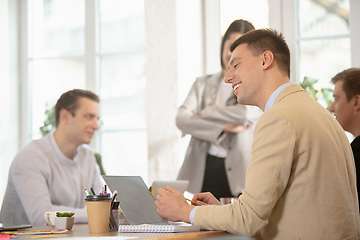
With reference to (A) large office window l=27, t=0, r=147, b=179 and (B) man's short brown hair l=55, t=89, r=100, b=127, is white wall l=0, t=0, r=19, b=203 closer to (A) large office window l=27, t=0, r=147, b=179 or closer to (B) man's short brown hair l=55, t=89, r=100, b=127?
(A) large office window l=27, t=0, r=147, b=179

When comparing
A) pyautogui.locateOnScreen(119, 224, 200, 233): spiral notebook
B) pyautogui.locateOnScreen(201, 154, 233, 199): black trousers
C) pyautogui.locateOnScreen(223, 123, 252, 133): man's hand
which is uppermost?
pyautogui.locateOnScreen(223, 123, 252, 133): man's hand

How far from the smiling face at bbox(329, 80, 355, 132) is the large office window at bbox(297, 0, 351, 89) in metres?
1.59

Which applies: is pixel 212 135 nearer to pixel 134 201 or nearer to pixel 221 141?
pixel 221 141

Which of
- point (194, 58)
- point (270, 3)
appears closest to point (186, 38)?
point (194, 58)

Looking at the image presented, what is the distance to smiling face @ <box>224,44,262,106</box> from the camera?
1500 millimetres

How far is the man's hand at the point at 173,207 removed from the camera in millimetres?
1294

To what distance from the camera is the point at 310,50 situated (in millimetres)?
3990

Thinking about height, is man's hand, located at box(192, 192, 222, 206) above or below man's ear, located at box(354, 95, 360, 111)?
below

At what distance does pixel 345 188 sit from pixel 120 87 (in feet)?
12.2

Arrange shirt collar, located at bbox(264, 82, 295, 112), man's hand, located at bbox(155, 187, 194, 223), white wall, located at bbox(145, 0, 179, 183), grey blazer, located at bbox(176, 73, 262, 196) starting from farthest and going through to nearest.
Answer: white wall, located at bbox(145, 0, 179, 183), grey blazer, located at bbox(176, 73, 262, 196), shirt collar, located at bbox(264, 82, 295, 112), man's hand, located at bbox(155, 187, 194, 223)

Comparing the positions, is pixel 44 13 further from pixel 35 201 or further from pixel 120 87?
pixel 35 201

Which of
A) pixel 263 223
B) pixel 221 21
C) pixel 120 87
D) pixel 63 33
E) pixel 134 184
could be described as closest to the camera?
pixel 263 223

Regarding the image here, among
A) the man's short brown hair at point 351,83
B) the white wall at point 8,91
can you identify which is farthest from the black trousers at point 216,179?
the white wall at point 8,91

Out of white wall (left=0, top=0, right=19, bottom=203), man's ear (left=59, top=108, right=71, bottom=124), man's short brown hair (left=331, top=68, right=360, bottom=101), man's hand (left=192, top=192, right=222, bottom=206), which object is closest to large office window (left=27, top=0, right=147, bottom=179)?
white wall (left=0, top=0, right=19, bottom=203)
